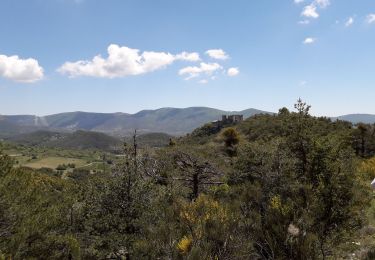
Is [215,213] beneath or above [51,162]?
above

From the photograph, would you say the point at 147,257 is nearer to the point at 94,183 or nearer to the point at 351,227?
the point at 94,183

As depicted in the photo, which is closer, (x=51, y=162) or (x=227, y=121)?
(x=227, y=121)

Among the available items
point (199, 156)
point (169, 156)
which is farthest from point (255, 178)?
point (169, 156)

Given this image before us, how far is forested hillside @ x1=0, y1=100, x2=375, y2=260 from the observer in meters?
10.1

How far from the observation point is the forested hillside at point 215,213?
10.1m

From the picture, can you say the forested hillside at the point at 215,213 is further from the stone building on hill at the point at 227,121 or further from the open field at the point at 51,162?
the open field at the point at 51,162

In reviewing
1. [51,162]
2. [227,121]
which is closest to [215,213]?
[227,121]

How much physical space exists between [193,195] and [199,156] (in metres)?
3.21

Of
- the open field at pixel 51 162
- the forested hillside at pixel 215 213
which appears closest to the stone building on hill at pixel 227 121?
the open field at pixel 51 162

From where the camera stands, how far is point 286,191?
13.8 m

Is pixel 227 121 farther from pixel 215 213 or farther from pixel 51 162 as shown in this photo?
pixel 215 213

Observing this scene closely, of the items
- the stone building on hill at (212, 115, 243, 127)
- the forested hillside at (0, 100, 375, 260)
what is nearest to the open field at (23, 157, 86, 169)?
the stone building on hill at (212, 115, 243, 127)

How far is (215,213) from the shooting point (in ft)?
34.0

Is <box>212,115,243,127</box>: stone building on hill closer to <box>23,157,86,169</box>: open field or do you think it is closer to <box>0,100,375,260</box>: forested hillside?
<box>23,157,86,169</box>: open field
